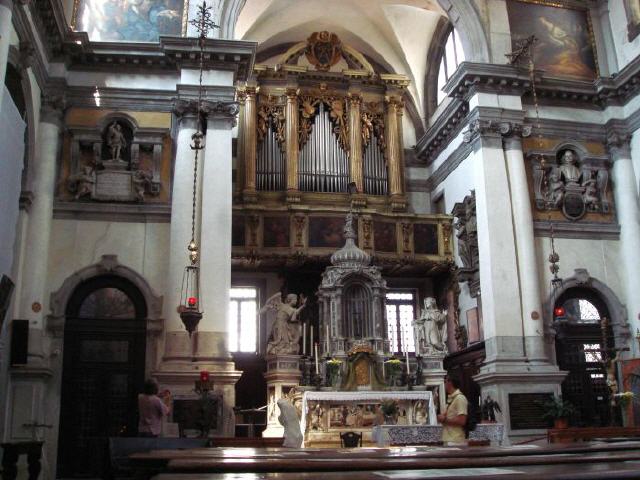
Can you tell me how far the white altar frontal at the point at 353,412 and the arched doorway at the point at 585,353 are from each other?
11.1ft

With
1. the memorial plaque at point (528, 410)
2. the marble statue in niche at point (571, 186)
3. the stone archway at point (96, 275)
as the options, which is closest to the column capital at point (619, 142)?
the marble statue in niche at point (571, 186)

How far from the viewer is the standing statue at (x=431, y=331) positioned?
1767 centimetres

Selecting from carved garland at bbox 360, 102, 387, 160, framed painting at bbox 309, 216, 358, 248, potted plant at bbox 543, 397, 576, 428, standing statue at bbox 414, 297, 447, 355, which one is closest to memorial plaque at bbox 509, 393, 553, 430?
potted plant at bbox 543, 397, 576, 428

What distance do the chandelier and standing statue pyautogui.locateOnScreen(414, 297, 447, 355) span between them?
6.32m

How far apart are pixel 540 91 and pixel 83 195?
37.1 feet

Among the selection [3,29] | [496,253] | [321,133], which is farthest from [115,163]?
[496,253]

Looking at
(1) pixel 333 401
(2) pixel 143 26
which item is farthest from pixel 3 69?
(1) pixel 333 401

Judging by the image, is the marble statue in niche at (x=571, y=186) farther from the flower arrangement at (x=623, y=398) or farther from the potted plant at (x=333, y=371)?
the potted plant at (x=333, y=371)

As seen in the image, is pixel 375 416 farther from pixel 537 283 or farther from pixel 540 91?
pixel 540 91

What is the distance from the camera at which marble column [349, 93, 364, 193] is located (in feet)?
69.1

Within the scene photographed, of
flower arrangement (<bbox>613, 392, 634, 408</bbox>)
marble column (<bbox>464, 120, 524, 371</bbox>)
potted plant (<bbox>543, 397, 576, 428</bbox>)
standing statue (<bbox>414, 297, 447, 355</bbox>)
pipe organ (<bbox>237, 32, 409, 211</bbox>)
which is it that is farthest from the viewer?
pipe organ (<bbox>237, 32, 409, 211</bbox>)

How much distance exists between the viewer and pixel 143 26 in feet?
53.3

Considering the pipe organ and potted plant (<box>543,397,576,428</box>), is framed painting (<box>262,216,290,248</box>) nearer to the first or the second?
the pipe organ

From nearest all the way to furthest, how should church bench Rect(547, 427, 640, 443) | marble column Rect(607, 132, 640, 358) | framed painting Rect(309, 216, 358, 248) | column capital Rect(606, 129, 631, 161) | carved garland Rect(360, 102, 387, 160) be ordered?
church bench Rect(547, 427, 640, 443)
marble column Rect(607, 132, 640, 358)
column capital Rect(606, 129, 631, 161)
framed painting Rect(309, 216, 358, 248)
carved garland Rect(360, 102, 387, 160)
